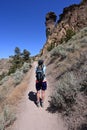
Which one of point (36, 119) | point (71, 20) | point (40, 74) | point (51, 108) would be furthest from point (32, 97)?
point (71, 20)

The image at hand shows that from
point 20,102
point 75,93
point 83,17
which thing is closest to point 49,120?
point 75,93

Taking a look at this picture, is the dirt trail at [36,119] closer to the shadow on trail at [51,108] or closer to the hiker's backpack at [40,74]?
the shadow on trail at [51,108]

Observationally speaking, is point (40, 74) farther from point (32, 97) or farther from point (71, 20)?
point (71, 20)

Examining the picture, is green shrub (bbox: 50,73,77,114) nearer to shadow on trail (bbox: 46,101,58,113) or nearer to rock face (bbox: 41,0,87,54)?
shadow on trail (bbox: 46,101,58,113)

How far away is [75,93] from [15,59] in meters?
52.4

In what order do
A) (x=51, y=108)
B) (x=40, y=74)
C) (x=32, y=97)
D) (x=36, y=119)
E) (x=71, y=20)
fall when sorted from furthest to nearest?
(x=71, y=20), (x=32, y=97), (x=40, y=74), (x=51, y=108), (x=36, y=119)

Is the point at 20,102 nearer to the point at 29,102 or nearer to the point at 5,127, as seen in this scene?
the point at 29,102

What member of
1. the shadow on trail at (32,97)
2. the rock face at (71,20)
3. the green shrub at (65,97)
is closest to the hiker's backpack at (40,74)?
the green shrub at (65,97)

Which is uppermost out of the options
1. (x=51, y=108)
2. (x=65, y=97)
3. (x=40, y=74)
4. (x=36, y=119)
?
(x=40, y=74)

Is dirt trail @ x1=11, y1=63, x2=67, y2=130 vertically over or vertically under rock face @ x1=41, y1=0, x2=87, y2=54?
under

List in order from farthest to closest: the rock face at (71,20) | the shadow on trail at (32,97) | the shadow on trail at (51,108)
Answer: the rock face at (71,20) → the shadow on trail at (32,97) → the shadow on trail at (51,108)

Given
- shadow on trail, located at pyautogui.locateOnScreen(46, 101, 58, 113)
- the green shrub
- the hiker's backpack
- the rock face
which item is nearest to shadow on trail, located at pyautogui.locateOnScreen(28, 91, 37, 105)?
the hiker's backpack

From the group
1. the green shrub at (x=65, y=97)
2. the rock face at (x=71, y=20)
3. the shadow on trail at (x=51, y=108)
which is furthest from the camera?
the rock face at (x=71, y=20)

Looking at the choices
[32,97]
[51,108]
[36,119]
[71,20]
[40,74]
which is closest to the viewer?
[36,119]
